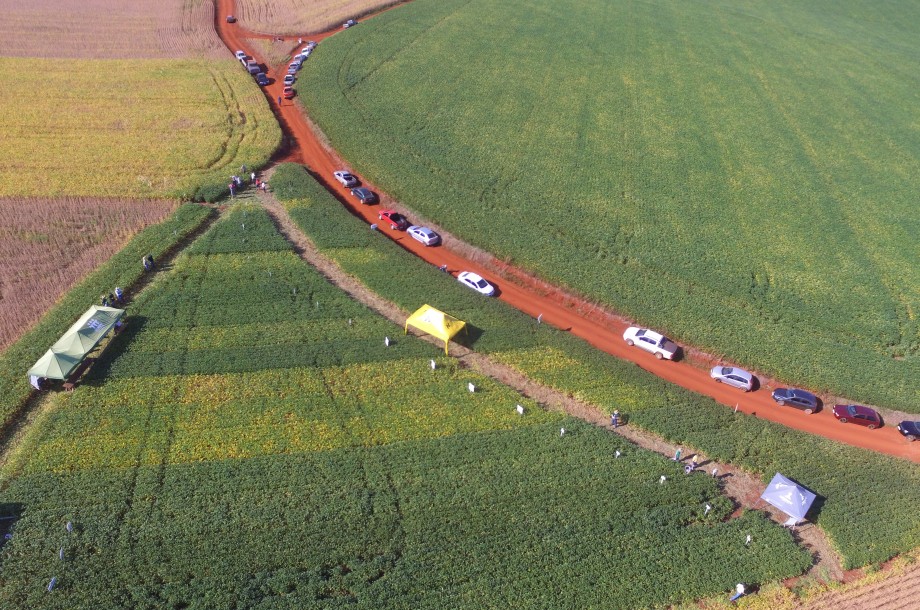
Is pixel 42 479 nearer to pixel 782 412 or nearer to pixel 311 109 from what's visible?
pixel 782 412

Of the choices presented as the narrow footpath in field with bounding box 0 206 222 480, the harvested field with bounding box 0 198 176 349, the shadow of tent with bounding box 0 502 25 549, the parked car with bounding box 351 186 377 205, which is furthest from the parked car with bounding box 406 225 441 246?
the shadow of tent with bounding box 0 502 25 549

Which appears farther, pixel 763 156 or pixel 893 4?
pixel 893 4

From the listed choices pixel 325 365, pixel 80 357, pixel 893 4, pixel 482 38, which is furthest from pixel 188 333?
pixel 893 4

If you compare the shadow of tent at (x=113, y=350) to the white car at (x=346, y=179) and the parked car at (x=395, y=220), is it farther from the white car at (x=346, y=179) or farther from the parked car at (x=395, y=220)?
the white car at (x=346, y=179)

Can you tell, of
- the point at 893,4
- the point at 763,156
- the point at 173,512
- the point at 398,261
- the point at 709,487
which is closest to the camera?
the point at 173,512

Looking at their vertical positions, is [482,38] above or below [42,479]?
above

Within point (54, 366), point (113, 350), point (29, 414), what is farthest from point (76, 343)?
point (29, 414)

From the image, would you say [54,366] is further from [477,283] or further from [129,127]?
[129,127]
